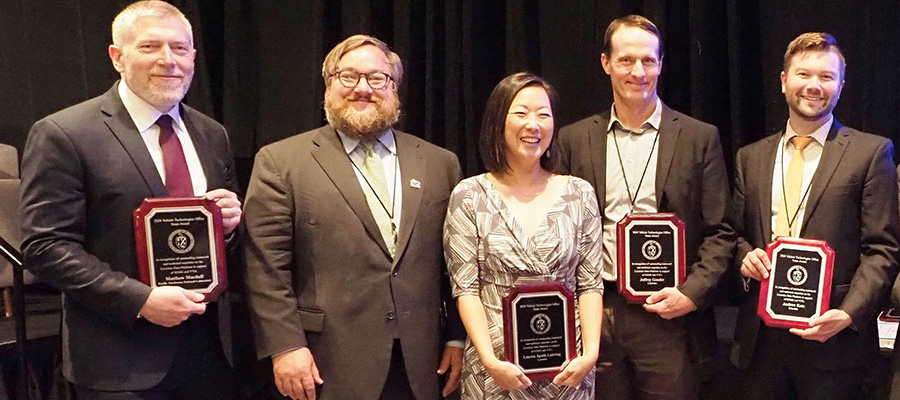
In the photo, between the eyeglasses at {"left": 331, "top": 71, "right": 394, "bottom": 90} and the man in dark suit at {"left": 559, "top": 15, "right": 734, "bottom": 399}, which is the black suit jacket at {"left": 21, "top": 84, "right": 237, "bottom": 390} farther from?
the man in dark suit at {"left": 559, "top": 15, "right": 734, "bottom": 399}

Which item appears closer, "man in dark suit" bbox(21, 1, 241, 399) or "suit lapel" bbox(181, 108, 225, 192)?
"man in dark suit" bbox(21, 1, 241, 399)

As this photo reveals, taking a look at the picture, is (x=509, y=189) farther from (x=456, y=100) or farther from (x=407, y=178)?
(x=456, y=100)

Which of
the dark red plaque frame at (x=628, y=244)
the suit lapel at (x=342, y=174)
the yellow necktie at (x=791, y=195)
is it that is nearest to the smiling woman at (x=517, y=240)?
the dark red plaque frame at (x=628, y=244)

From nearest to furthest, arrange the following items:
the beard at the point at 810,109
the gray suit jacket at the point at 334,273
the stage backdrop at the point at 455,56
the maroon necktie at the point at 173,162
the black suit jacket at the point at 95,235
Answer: the black suit jacket at the point at 95,235
the maroon necktie at the point at 173,162
the gray suit jacket at the point at 334,273
the beard at the point at 810,109
the stage backdrop at the point at 455,56

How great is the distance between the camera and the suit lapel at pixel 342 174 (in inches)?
95.7

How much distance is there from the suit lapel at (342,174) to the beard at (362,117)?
2.1 inches

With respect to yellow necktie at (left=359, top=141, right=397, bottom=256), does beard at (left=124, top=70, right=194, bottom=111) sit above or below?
above

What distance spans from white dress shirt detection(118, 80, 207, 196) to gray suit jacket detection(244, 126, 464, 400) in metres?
0.17

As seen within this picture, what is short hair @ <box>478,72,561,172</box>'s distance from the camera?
2.45 m

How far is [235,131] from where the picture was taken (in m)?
4.64

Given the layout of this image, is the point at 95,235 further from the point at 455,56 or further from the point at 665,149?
the point at 455,56

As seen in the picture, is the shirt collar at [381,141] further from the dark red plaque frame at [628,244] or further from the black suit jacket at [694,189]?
the dark red plaque frame at [628,244]

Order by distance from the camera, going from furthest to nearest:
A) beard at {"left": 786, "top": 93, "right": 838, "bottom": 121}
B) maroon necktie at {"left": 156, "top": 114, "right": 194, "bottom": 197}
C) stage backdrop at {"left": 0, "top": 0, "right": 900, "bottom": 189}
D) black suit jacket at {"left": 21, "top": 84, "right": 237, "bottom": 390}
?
stage backdrop at {"left": 0, "top": 0, "right": 900, "bottom": 189} → beard at {"left": 786, "top": 93, "right": 838, "bottom": 121} → maroon necktie at {"left": 156, "top": 114, "right": 194, "bottom": 197} → black suit jacket at {"left": 21, "top": 84, "right": 237, "bottom": 390}

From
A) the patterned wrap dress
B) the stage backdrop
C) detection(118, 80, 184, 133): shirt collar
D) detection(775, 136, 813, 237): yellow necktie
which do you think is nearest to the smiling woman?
the patterned wrap dress
